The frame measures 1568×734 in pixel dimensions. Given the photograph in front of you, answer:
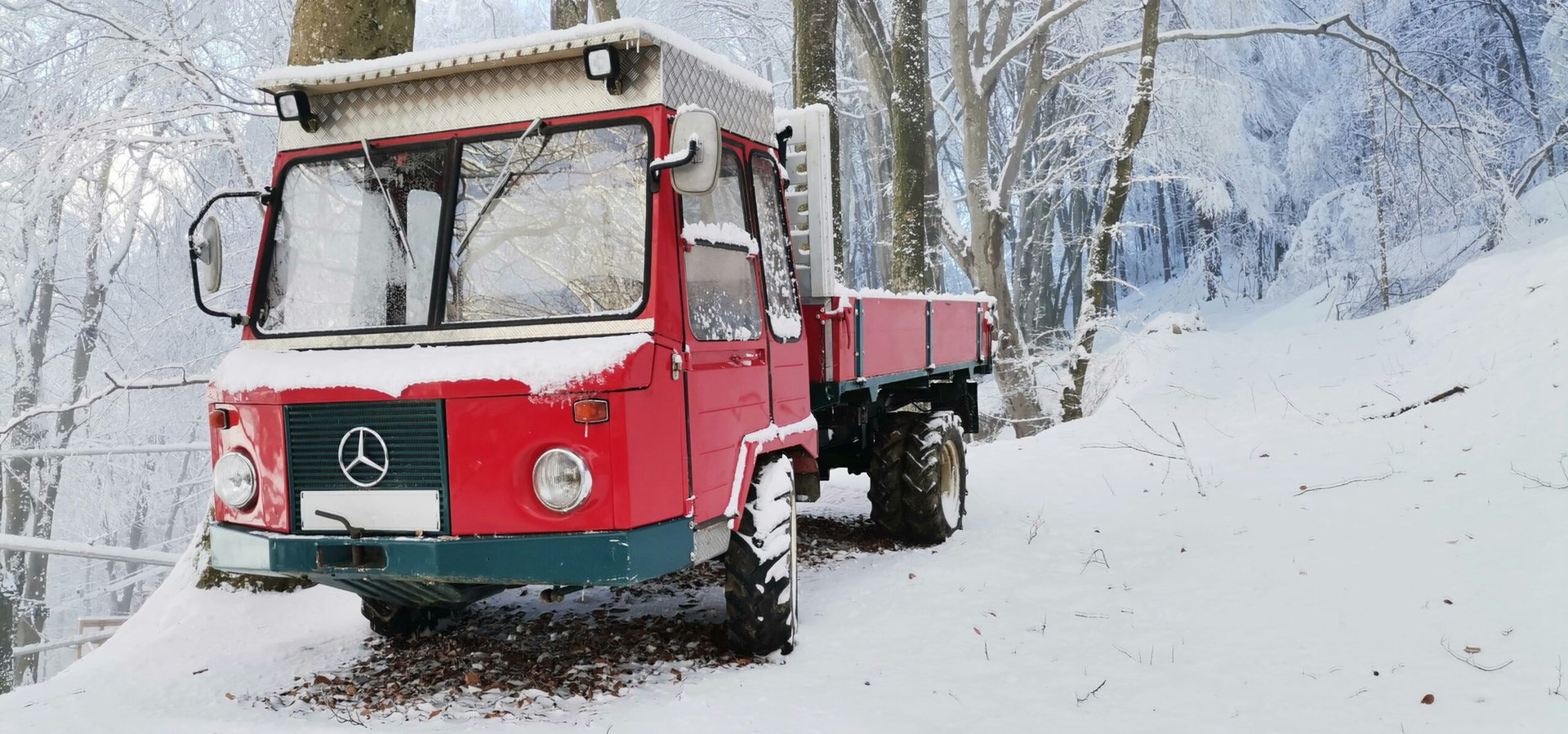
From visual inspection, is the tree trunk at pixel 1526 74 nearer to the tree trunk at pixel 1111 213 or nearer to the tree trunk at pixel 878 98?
the tree trunk at pixel 1111 213

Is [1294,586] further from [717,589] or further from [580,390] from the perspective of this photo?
[580,390]

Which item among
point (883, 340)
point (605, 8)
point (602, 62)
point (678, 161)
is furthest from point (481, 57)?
point (605, 8)

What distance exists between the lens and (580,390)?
391 centimetres

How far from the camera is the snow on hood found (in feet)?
12.9

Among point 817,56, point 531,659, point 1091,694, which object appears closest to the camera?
point 1091,694

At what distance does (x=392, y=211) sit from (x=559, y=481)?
1.38 m

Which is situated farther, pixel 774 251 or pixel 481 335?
pixel 774 251

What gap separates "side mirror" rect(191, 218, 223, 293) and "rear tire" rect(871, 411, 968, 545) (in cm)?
424

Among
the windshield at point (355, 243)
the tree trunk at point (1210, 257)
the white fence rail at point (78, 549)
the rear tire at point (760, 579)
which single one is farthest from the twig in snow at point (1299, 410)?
the tree trunk at point (1210, 257)

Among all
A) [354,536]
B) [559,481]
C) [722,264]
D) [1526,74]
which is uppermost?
[1526,74]

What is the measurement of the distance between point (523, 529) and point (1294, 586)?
3.89 metres

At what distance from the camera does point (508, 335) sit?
4.22m

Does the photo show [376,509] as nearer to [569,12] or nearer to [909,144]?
[569,12]

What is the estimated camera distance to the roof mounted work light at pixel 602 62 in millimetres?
4188
